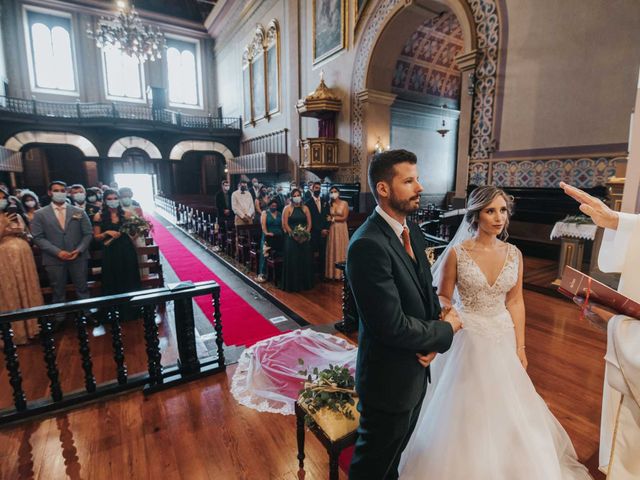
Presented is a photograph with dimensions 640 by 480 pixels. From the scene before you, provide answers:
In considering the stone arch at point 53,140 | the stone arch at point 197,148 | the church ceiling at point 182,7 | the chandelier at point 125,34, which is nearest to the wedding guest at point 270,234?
the chandelier at point 125,34

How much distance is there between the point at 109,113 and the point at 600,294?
2063 cm

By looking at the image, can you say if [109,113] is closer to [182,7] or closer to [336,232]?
[182,7]

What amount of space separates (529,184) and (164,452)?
6557mm

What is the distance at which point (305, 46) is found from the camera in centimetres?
1203

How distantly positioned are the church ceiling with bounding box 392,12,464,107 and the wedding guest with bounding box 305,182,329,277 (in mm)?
5728

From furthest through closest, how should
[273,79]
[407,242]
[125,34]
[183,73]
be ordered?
[183,73], [273,79], [125,34], [407,242]

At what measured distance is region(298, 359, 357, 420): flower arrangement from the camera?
1870mm

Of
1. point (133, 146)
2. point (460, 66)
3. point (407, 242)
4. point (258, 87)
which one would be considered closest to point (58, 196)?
point (407, 242)

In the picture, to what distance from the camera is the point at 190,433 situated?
2.46 m

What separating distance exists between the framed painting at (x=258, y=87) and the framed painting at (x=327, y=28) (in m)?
4.58

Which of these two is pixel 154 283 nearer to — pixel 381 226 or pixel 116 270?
pixel 116 270

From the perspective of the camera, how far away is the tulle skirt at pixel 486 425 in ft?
5.74

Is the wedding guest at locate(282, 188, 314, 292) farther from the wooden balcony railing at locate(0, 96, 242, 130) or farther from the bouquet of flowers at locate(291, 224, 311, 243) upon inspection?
the wooden balcony railing at locate(0, 96, 242, 130)

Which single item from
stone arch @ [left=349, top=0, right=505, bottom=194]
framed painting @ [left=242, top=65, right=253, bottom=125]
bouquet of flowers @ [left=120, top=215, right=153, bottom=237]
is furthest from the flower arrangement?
framed painting @ [left=242, top=65, right=253, bottom=125]
